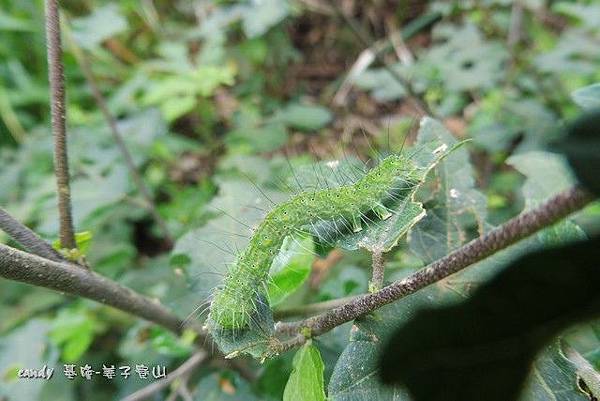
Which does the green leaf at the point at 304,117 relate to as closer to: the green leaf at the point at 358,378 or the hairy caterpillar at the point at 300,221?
the hairy caterpillar at the point at 300,221


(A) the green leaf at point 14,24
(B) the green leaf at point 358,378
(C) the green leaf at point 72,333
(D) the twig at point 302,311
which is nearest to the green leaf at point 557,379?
(B) the green leaf at point 358,378

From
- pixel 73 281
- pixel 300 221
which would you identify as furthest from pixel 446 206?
pixel 73 281

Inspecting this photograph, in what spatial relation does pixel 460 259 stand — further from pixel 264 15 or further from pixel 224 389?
pixel 264 15

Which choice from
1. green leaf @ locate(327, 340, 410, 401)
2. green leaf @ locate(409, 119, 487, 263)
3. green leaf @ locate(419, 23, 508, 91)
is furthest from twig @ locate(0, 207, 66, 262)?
green leaf @ locate(419, 23, 508, 91)

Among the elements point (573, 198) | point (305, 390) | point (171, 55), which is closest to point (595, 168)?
point (573, 198)

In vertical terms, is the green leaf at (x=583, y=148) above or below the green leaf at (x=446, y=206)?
below

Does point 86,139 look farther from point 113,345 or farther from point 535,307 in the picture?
point 535,307

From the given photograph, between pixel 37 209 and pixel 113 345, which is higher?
pixel 37 209
